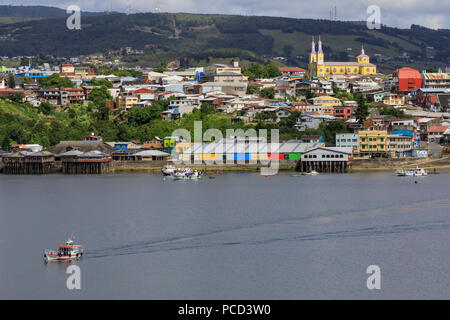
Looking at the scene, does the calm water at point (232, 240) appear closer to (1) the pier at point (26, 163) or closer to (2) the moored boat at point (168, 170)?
(2) the moored boat at point (168, 170)

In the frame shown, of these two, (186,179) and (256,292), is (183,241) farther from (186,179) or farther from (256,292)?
(186,179)

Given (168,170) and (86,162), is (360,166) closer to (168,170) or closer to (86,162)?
(168,170)

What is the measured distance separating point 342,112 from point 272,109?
221 inches

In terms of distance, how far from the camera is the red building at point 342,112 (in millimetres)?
68250

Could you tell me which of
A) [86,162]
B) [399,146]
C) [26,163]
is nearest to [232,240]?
[86,162]

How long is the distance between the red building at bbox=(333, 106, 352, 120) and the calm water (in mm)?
23724

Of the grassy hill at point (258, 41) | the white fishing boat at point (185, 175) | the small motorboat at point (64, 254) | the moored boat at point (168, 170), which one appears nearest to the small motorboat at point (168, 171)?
the moored boat at point (168, 170)

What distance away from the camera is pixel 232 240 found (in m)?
27.3

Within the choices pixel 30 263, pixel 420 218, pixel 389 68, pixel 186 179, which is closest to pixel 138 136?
pixel 186 179

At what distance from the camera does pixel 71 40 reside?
191750mm

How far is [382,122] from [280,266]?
136ft

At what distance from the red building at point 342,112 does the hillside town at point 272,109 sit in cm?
8

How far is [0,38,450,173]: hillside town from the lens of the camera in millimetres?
57781

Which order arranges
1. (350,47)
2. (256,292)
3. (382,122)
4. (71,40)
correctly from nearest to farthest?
(256,292) < (382,122) < (350,47) < (71,40)
